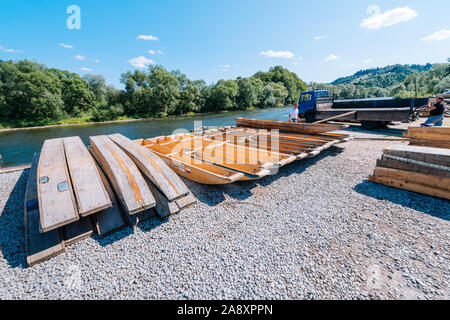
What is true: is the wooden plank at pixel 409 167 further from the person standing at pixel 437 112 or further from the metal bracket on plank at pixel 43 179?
the metal bracket on plank at pixel 43 179

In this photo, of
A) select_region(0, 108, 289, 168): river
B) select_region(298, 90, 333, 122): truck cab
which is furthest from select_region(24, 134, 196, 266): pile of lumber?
select_region(298, 90, 333, 122): truck cab

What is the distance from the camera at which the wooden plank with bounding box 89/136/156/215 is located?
332 centimetres

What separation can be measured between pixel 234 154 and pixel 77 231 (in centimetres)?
432

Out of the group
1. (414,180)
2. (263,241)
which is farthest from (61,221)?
(414,180)

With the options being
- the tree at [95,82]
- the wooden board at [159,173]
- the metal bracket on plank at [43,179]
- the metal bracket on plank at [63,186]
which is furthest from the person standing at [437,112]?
the tree at [95,82]

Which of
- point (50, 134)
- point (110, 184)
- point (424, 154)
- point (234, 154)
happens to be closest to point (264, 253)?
point (234, 154)

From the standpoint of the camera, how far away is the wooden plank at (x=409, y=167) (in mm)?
3918

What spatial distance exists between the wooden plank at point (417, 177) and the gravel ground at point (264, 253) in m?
0.30

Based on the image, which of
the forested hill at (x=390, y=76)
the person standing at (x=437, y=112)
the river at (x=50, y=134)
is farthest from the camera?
the forested hill at (x=390, y=76)

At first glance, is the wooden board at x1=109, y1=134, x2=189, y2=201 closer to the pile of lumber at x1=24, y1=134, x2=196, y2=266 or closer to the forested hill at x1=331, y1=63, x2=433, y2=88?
the pile of lumber at x1=24, y1=134, x2=196, y2=266

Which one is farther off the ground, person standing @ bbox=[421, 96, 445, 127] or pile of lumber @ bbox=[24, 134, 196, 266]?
person standing @ bbox=[421, 96, 445, 127]

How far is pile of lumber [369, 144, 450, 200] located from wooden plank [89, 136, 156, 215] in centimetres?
547

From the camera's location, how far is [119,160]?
4641 millimetres

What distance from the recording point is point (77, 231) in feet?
11.0
